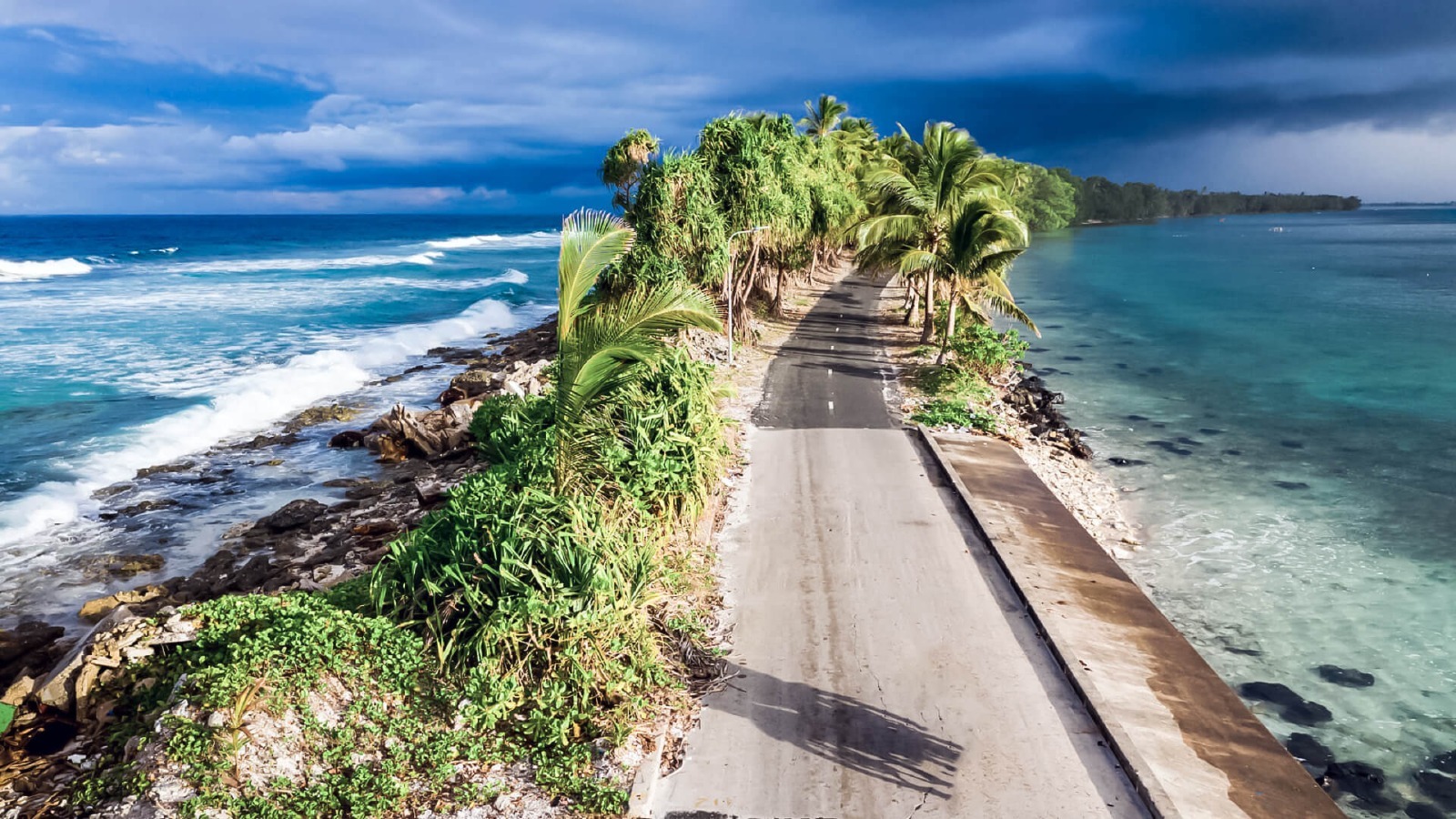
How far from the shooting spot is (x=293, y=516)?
712 inches

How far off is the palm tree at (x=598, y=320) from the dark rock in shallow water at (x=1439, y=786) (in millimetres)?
10491

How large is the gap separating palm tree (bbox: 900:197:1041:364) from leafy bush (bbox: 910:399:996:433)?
3.94 meters

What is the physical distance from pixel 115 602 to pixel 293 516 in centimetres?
414

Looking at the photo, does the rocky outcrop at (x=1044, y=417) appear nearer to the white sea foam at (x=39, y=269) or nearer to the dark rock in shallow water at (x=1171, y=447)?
the dark rock in shallow water at (x=1171, y=447)

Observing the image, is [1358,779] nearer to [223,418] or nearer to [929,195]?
[929,195]

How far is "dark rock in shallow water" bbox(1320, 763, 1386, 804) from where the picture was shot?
10330 millimetres

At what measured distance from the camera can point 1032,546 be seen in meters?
13.2

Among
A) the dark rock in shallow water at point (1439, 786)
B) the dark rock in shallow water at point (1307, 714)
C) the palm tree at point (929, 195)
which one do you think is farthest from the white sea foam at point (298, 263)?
the dark rock in shallow water at point (1439, 786)

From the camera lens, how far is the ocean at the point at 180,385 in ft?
59.5

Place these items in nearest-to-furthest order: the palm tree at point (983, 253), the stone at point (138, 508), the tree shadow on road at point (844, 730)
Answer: the tree shadow on road at point (844, 730)
the stone at point (138, 508)
the palm tree at point (983, 253)

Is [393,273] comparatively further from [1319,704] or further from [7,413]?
[1319,704]

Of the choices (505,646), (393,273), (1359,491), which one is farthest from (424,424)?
(393,273)

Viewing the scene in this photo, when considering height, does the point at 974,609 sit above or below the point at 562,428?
below

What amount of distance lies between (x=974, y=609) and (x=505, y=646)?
19.7 ft
